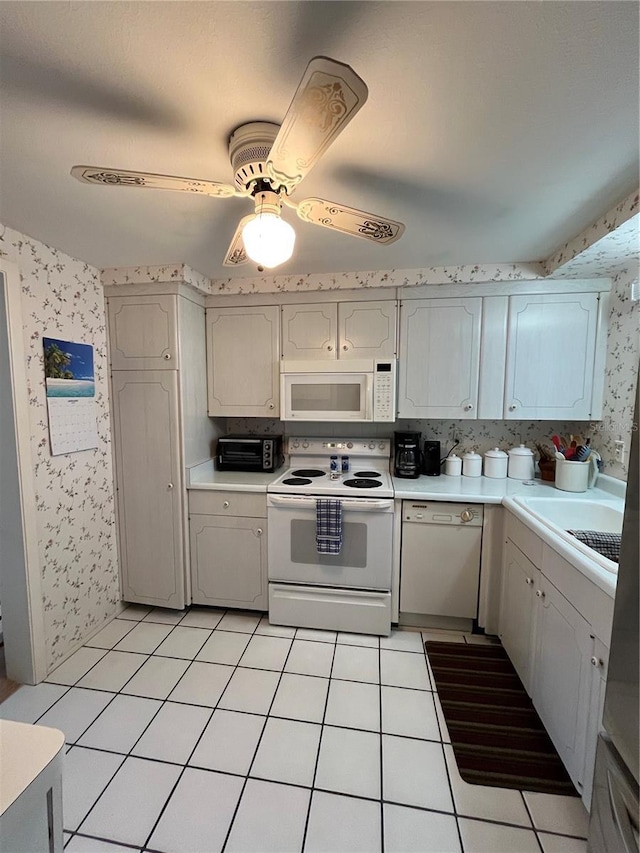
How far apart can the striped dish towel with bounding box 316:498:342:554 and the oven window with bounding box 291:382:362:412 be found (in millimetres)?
631

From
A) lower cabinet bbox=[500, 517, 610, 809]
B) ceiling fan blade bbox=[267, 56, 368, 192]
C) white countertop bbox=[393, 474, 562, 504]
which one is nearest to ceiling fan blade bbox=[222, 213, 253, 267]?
ceiling fan blade bbox=[267, 56, 368, 192]

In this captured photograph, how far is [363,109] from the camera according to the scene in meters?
0.97

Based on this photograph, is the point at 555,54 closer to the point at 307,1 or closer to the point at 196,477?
the point at 307,1

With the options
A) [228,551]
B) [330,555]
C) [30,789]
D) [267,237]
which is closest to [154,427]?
[228,551]

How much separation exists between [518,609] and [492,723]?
0.51 metres

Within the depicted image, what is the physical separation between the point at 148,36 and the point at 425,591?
2.52 m

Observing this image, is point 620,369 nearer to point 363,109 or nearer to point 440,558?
point 440,558

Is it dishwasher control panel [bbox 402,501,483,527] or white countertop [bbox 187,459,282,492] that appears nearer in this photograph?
dishwasher control panel [bbox 402,501,483,527]

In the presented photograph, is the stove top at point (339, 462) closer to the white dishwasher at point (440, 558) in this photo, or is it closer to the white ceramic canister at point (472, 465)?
the white dishwasher at point (440, 558)

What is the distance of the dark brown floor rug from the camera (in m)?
1.37

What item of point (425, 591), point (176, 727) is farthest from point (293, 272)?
point (176, 727)

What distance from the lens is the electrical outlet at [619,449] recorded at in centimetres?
201

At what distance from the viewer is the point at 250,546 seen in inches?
90.2

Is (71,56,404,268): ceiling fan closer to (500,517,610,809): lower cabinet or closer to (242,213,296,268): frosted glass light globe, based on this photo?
(242,213,296,268): frosted glass light globe
